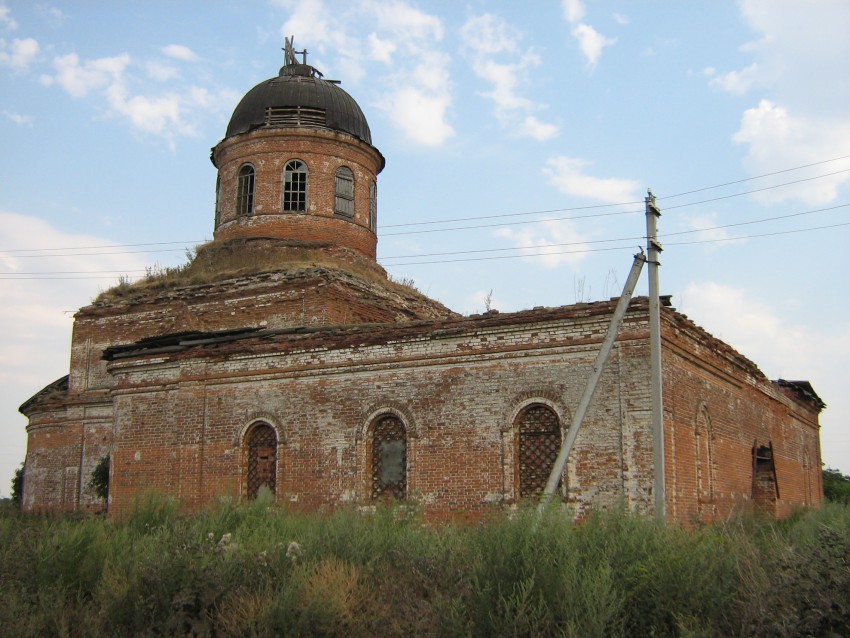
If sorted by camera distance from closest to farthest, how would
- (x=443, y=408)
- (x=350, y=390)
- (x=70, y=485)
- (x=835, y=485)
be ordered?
(x=443, y=408) → (x=350, y=390) → (x=70, y=485) → (x=835, y=485)

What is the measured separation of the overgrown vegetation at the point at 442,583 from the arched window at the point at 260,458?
20.2 feet

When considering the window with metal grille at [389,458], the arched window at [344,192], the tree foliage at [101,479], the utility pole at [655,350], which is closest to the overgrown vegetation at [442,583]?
the utility pole at [655,350]

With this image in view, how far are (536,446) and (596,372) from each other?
2.75 metres

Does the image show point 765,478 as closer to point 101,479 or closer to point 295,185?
point 295,185

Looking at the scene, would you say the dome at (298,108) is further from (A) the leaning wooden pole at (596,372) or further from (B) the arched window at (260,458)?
(A) the leaning wooden pole at (596,372)

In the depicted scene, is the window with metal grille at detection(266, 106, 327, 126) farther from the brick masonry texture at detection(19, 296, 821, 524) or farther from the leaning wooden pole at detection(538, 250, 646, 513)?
the leaning wooden pole at detection(538, 250, 646, 513)

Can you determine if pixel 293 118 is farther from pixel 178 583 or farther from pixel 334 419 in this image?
pixel 178 583

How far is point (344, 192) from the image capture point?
2248cm

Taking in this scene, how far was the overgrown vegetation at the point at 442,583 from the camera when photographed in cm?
730

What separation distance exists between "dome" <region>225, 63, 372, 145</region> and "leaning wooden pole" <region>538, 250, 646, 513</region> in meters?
12.1

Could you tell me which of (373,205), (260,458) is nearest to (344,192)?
(373,205)

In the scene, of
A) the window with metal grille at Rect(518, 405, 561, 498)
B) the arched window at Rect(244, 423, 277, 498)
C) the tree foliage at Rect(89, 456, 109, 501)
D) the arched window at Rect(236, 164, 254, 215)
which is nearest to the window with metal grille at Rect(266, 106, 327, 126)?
the arched window at Rect(236, 164, 254, 215)

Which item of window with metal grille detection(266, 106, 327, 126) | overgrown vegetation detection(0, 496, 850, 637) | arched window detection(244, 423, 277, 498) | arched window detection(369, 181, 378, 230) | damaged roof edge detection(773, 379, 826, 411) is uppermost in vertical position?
window with metal grille detection(266, 106, 327, 126)

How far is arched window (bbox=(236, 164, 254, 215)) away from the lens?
22344 millimetres
